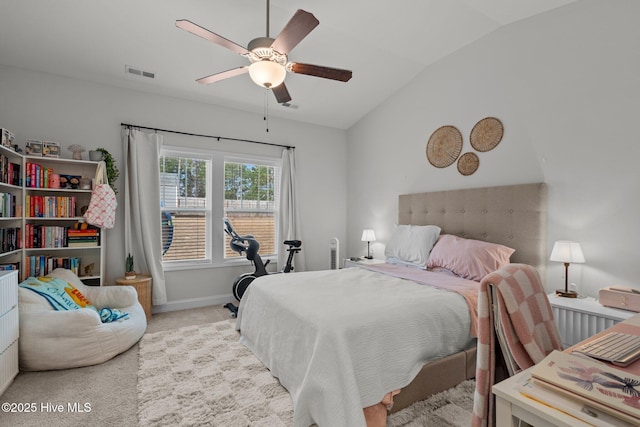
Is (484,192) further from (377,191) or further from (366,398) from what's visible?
(366,398)

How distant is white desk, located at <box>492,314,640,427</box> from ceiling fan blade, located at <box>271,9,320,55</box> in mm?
1972

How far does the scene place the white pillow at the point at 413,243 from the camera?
3.41 metres

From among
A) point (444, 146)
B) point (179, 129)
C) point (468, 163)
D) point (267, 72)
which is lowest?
point (468, 163)

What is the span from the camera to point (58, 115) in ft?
11.2

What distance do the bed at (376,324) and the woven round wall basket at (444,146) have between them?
1.91ft

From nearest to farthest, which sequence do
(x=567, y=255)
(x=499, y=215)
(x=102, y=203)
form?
1. (x=567, y=255)
2. (x=499, y=215)
3. (x=102, y=203)

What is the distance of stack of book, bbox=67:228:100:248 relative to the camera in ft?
10.6

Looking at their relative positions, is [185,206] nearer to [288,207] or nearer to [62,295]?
[288,207]

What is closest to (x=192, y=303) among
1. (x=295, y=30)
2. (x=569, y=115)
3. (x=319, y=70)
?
(x=319, y=70)

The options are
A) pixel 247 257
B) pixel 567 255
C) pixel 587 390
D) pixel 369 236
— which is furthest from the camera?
pixel 369 236

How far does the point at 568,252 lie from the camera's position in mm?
2463

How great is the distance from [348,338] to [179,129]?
3.59m

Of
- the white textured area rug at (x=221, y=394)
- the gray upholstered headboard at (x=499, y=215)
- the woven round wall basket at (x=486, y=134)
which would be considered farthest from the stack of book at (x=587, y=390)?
the woven round wall basket at (x=486, y=134)

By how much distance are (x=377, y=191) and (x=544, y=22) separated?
2.67 meters
